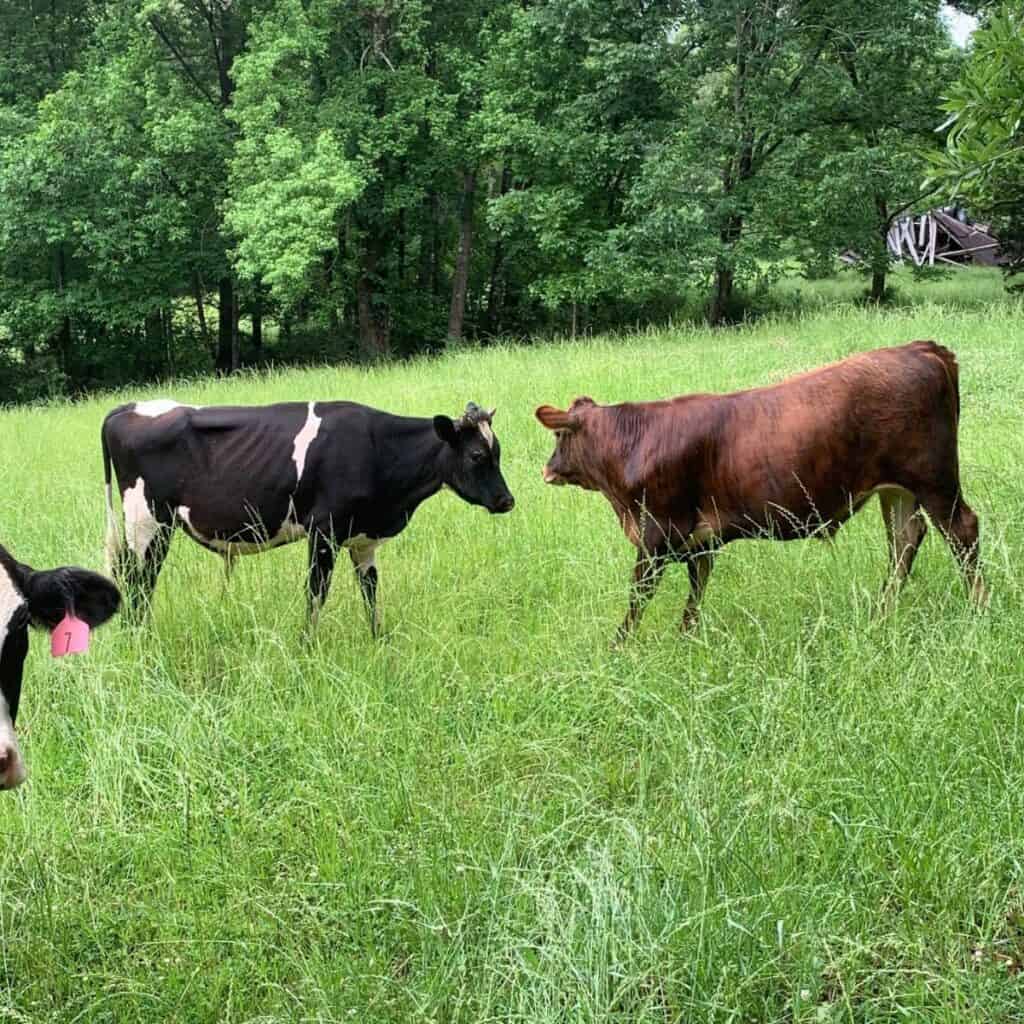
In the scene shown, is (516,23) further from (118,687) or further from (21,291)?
(118,687)

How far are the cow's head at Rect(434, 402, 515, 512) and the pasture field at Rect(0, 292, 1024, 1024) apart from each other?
1.64 ft

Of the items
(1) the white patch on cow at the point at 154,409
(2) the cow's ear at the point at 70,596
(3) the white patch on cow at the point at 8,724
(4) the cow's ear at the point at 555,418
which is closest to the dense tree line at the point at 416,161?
(1) the white patch on cow at the point at 154,409

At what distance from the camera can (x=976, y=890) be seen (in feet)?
7.91

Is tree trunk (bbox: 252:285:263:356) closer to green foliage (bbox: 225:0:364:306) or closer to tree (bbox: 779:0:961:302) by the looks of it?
green foliage (bbox: 225:0:364:306)

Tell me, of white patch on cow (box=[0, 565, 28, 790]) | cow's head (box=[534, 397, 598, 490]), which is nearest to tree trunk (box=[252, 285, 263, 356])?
cow's head (box=[534, 397, 598, 490])

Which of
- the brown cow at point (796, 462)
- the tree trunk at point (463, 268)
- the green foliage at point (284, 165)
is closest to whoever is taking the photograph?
the brown cow at point (796, 462)

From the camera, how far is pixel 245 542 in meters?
5.09

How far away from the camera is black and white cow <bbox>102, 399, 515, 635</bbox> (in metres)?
4.95

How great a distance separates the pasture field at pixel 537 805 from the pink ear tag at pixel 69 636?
624mm

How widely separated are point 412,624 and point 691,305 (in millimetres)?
21157

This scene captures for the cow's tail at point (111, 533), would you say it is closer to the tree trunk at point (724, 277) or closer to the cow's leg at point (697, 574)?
the cow's leg at point (697, 574)

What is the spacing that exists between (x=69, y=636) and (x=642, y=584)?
2.56m

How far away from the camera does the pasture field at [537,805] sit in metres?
2.30

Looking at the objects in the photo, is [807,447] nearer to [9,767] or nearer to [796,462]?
[796,462]
